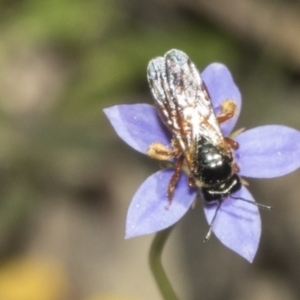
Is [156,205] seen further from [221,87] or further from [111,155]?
[111,155]

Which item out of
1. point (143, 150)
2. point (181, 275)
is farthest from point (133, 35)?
point (143, 150)

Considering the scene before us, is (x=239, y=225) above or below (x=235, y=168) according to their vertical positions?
below

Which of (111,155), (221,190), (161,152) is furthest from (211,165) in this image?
(111,155)

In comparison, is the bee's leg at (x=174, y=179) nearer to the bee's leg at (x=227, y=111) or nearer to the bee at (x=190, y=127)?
the bee at (x=190, y=127)

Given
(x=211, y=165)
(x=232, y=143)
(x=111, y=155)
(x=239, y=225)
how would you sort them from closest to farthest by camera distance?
(x=239, y=225)
(x=211, y=165)
(x=232, y=143)
(x=111, y=155)

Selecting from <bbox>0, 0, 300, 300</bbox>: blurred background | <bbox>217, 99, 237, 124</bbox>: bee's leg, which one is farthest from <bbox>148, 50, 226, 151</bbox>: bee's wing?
<bbox>0, 0, 300, 300</bbox>: blurred background

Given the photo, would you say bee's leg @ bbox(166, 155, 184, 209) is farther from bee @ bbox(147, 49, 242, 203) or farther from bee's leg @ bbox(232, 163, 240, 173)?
bee's leg @ bbox(232, 163, 240, 173)
